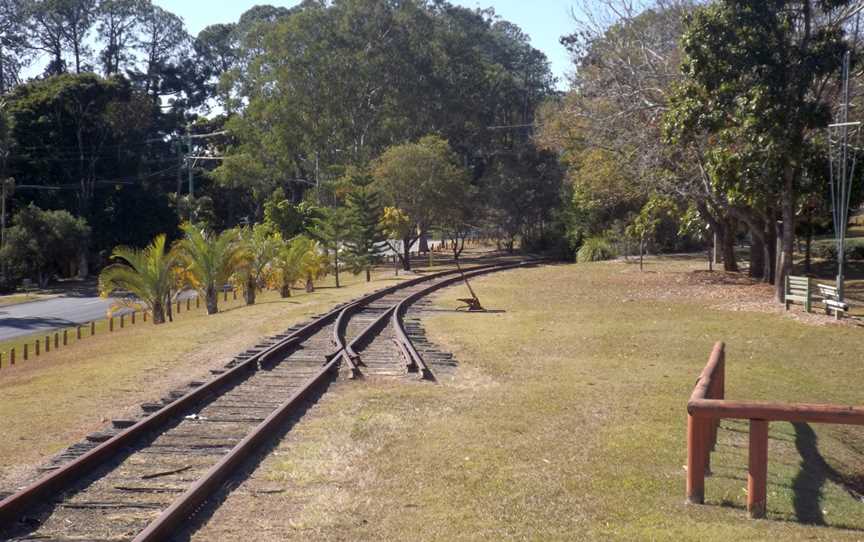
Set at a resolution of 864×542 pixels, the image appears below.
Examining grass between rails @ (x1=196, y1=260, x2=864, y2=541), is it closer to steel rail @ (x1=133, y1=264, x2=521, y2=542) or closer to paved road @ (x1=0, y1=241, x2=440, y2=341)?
steel rail @ (x1=133, y1=264, x2=521, y2=542)

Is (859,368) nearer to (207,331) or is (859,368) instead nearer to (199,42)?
(207,331)

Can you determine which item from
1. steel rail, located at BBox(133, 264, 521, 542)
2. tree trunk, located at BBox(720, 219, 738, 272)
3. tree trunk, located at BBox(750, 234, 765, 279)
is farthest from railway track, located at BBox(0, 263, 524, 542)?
tree trunk, located at BBox(720, 219, 738, 272)

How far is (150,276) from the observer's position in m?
25.7

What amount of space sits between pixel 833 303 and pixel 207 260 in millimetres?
16449

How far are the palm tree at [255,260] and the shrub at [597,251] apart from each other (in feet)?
70.5

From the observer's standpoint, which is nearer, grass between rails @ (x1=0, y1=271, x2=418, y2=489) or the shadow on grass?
the shadow on grass

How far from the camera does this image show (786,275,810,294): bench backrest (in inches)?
878

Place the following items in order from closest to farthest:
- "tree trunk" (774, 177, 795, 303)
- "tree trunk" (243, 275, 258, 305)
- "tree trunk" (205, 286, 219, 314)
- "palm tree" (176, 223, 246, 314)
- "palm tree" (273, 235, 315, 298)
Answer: "tree trunk" (774, 177, 795, 303)
"palm tree" (176, 223, 246, 314)
"tree trunk" (205, 286, 219, 314)
"tree trunk" (243, 275, 258, 305)
"palm tree" (273, 235, 315, 298)

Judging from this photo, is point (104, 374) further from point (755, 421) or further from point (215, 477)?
point (755, 421)

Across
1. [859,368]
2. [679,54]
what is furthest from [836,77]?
[859,368]

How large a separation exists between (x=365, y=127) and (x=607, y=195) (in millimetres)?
29127

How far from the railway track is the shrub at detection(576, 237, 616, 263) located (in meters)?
32.4

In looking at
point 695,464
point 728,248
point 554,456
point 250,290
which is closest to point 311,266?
point 250,290

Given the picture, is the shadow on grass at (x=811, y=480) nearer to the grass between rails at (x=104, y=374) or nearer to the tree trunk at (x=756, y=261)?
the grass between rails at (x=104, y=374)
